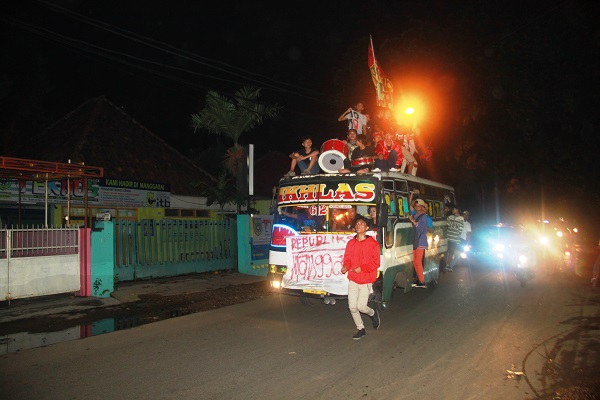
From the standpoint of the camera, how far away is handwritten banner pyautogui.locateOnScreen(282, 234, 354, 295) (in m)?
8.07

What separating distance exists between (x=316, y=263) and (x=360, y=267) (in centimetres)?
139

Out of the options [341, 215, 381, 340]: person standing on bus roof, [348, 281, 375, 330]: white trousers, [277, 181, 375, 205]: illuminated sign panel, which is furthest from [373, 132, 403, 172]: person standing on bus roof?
[348, 281, 375, 330]: white trousers

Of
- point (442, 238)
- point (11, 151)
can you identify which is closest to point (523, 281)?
point (442, 238)

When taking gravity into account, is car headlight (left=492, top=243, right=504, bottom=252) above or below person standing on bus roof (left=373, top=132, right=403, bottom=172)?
below

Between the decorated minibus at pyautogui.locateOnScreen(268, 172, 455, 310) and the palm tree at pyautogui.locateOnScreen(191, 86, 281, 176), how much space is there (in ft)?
29.1

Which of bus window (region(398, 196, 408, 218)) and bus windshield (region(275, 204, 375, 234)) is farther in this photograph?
bus window (region(398, 196, 408, 218))

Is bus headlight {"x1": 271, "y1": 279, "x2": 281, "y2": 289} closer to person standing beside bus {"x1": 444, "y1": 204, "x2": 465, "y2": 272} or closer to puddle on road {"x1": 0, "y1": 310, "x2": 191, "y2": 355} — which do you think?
puddle on road {"x1": 0, "y1": 310, "x2": 191, "y2": 355}

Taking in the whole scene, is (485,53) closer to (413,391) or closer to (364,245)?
(364,245)

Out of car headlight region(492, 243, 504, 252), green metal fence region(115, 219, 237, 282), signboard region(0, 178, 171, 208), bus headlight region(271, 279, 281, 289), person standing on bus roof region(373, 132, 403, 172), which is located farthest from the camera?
signboard region(0, 178, 171, 208)

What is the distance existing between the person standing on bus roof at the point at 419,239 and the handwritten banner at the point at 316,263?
2.69 m

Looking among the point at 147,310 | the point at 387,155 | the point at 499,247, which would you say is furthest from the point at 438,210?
the point at 147,310

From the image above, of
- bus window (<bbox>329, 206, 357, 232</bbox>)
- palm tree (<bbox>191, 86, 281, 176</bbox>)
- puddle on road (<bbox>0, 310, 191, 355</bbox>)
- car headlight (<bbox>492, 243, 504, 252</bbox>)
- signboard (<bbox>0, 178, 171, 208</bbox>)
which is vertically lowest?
puddle on road (<bbox>0, 310, 191, 355</bbox>)

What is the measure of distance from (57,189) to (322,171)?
32.6ft

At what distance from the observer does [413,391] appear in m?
5.02
